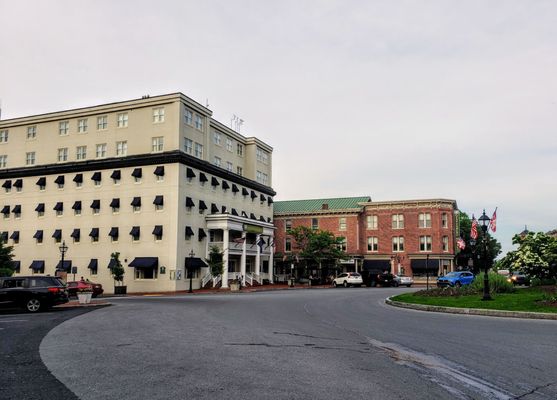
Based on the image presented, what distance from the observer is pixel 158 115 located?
50.8 meters

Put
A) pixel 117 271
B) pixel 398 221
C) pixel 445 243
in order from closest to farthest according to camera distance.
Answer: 1. pixel 117 271
2. pixel 445 243
3. pixel 398 221

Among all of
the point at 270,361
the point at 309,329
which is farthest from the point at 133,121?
the point at 270,361

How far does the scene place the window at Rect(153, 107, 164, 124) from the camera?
50.6 meters

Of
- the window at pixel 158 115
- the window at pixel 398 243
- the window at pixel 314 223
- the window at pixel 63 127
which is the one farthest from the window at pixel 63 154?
the window at pixel 398 243

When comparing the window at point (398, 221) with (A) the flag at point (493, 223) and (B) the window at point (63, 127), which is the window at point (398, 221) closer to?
(A) the flag at point (493, 223)

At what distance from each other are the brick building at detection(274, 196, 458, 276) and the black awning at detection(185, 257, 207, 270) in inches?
802

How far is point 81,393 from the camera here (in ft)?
22.1

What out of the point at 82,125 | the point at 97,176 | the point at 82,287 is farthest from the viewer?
the point at 82,125

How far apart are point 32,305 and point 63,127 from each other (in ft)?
124

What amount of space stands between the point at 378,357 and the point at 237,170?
54017 millimetres

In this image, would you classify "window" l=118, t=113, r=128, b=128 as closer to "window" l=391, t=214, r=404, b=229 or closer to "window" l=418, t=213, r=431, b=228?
"window" l=391, t=214, r=404, b=229

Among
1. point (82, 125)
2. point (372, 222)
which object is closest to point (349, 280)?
point (372, 222)

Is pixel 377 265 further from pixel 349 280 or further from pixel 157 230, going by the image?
pixel 157 230

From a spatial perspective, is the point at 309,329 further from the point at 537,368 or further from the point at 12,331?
the point at 12,331
